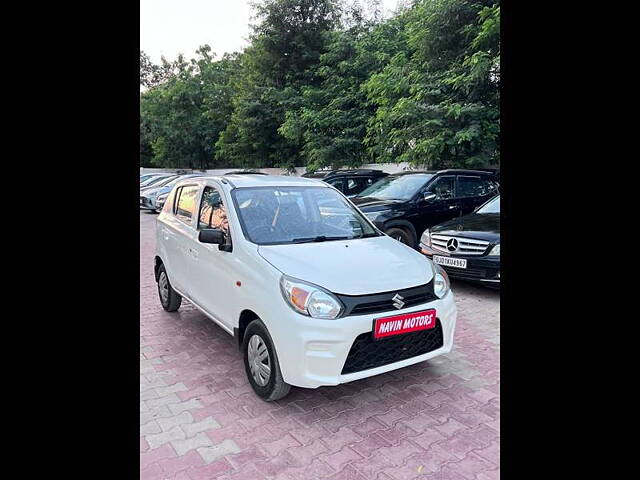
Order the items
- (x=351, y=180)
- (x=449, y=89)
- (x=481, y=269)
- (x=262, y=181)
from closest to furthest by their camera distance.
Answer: (x=262, y=181) < (x=481, y=269) < (x=351, y=180) < (x=449, y=89)

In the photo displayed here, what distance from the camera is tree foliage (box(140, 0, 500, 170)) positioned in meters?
11.2

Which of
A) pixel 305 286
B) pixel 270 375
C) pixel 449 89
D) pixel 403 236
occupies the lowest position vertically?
pixel 270 375

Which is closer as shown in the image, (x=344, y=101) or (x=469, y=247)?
(x=469, y=247)

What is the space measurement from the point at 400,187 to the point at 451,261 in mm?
2717

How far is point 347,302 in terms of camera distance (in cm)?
283

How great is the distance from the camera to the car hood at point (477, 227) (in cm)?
566

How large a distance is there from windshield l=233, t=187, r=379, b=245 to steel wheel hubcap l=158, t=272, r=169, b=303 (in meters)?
1.87

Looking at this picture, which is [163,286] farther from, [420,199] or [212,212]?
[420,199]

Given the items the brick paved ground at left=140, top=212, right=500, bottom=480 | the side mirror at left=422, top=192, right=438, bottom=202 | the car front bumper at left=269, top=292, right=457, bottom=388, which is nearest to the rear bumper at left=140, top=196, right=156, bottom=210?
the side mirror at left=422, top=192, right=438, bottom=202

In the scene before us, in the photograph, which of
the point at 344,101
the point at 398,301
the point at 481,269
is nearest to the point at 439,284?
the point at 398,301

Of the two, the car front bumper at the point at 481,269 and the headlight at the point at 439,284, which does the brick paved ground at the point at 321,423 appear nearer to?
the headlight at the point at 439,284

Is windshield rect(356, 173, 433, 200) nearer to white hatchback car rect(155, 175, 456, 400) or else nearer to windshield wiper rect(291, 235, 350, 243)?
white hatchback car rect(155, 175, 456, 400)

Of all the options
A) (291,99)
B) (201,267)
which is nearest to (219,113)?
(291,99)

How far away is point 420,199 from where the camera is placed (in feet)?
25.5
